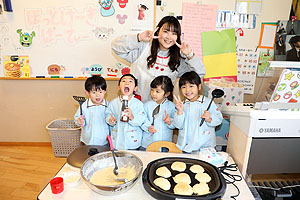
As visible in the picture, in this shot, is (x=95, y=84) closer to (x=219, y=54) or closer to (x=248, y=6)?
(x=219, y=54)

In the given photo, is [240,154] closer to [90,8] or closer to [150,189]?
[150,189]

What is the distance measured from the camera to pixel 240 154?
4.00 ft

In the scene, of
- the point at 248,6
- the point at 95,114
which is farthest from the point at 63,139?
the point at 248,6

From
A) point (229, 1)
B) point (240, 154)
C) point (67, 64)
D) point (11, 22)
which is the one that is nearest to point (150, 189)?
point (240, 154)

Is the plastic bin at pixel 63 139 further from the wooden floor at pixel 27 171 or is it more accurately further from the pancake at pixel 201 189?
the pancake at pixel 201 189

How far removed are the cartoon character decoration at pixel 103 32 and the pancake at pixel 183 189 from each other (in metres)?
1.95

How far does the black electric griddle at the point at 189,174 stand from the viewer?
90cm

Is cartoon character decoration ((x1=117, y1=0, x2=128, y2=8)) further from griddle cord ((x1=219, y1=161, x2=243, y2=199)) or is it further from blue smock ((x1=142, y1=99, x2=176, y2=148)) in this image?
griddle cord ((x1=219, y1=161, x2=243, y2=199))

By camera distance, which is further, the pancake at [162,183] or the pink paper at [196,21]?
the pink paper at [196,21]

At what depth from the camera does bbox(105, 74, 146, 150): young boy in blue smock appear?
1.59 metres

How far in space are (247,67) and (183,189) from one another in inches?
80.1

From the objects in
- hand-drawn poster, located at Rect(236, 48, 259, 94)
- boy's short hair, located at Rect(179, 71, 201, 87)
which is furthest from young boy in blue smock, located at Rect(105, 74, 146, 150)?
hand-drawn poster, located at Rect(236, 48, 259, 94)

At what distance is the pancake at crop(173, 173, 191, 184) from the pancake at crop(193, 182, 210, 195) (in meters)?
0.05

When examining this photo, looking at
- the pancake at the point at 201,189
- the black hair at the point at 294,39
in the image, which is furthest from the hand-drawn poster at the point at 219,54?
the pancake at the point at 201,189
